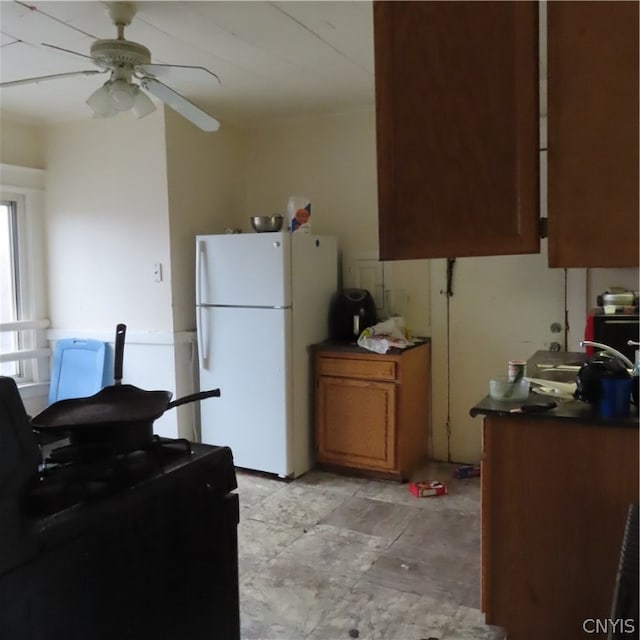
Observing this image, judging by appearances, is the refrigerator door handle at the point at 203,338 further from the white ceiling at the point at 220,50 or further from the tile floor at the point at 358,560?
the white ceiling at the point at 220,50

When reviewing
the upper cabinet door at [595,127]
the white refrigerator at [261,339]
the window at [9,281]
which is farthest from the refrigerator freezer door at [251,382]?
the upper cabinet door at [595,127]

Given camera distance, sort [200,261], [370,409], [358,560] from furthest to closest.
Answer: [200,261] → [370,409] → [358,560]

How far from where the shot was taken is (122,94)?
2.37m

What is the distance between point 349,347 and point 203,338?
0.94 metres

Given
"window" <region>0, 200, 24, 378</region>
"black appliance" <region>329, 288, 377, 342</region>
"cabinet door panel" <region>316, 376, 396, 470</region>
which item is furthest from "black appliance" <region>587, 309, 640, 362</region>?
"window" <region>0, 200, 24, 378</region>

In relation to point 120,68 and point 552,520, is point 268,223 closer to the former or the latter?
point 120,68

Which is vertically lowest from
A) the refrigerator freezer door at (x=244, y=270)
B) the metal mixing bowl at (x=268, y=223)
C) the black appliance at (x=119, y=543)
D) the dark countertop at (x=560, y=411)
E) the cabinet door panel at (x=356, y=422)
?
the cabinet door panel at (x=356, y=422)

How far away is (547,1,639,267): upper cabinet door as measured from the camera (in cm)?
91

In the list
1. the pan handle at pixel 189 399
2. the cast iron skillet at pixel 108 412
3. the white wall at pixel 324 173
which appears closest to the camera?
the cast iron skillet at pixel 108 412

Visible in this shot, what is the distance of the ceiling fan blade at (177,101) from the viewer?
2.51 metres

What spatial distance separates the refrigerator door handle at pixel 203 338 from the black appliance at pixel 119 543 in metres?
2.18

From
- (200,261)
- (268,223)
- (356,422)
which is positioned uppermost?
(268,223)

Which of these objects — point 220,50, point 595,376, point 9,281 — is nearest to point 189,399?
point 595,376

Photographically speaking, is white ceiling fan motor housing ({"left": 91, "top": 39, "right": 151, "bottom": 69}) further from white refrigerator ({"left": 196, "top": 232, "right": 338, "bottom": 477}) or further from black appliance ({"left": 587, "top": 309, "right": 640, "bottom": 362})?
black appliance ({"left": 587, "top": 309, "right": 640, "bottom": 362})
